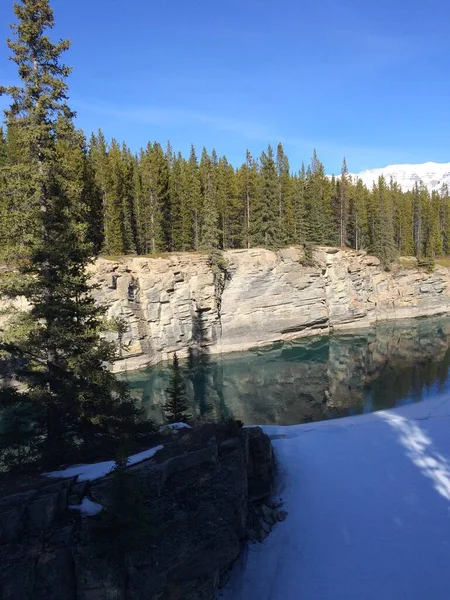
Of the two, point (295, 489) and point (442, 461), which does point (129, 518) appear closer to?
point (295, 489)

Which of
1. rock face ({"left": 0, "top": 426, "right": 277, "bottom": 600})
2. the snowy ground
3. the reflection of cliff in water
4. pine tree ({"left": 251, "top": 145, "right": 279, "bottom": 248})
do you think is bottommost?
the reflection of cliff in water

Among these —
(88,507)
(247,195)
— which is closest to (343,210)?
(247,195)

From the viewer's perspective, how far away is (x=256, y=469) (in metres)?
14.3

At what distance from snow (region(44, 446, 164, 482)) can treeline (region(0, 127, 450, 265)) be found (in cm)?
3326

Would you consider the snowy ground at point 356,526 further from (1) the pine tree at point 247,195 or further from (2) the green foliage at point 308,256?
(1) the pine tree at point 247,195

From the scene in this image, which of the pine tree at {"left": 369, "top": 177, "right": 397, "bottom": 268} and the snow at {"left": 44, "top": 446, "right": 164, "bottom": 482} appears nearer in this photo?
the snow at {"left": 44, "top": 446, "right": 164, "bottom": 482}

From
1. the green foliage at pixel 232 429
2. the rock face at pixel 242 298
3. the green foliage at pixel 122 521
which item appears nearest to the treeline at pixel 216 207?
the rock face at pixel 242 298

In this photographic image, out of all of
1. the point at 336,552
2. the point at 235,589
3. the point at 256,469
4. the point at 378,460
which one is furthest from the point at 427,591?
the point at 378,460

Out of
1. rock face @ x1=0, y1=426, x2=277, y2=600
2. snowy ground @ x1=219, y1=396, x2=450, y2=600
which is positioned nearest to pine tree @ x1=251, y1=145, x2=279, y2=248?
snowy ground @ x1=219, y1=396, x2=450, y2=600

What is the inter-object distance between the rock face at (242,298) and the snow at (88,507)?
29.4m

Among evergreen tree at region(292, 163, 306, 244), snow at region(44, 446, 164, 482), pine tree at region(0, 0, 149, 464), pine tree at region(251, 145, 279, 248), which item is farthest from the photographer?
evergreen tree at region(292, 163, 306, 244)

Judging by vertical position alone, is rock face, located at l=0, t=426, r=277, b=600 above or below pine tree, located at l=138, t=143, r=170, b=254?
below

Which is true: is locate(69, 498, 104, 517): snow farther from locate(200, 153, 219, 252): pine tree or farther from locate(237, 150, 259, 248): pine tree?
locate(237, 150, 259, 248): pine tree

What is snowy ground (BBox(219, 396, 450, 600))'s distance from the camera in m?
10.6
